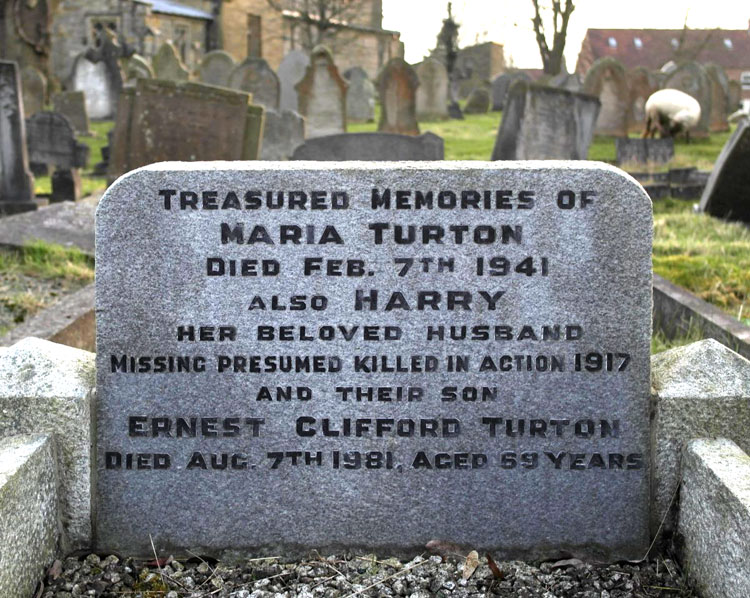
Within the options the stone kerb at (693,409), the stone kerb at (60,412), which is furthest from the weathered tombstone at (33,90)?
the stone kerb at (693,409)

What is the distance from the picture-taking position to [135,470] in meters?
2.75

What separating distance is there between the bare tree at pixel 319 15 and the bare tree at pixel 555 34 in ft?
31.7

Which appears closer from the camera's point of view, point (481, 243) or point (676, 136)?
point (481, 243)

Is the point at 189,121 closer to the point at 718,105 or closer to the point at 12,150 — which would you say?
the point at 12,150

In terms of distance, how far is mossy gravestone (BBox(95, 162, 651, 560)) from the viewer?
2646 mm

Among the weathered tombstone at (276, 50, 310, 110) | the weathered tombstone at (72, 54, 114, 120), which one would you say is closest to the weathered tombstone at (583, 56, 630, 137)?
the weathered tombstone at (276, 50, 310, 110)

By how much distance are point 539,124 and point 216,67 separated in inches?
641

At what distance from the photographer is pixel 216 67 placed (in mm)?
25766

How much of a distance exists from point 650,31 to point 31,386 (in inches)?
2666

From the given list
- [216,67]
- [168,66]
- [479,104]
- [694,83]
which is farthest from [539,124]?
[479,104]

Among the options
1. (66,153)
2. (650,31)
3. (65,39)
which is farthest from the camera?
(650,31)

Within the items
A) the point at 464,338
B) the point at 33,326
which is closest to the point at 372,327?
the point at 464,338

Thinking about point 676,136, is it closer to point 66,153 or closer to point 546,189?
point 66,153

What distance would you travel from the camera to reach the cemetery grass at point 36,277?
218 inches
